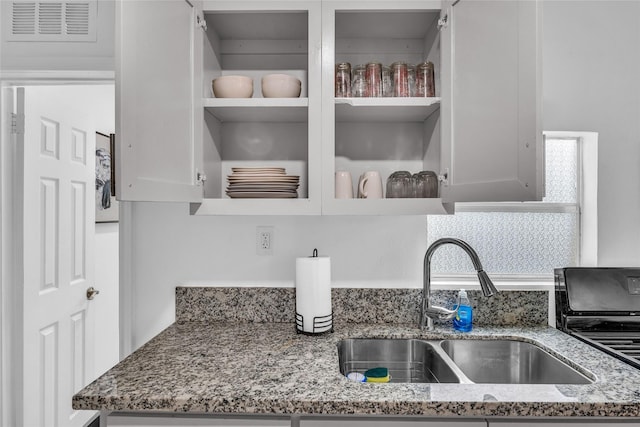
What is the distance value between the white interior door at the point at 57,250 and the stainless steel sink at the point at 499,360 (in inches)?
72.6

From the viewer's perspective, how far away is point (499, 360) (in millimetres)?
1506

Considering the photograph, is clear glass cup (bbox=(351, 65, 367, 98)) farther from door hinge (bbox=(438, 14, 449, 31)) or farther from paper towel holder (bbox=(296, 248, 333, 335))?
paper towel holder (bbox=(296, 248, 333, 335))

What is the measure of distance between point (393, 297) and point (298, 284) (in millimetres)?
408

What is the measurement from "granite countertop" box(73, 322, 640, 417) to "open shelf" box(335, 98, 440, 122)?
834 mm

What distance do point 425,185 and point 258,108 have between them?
2.17 feet

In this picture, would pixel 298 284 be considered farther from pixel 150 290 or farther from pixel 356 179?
pixel 150 290

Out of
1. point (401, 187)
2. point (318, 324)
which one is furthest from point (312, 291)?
point (401, 187)

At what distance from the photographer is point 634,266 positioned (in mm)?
1681

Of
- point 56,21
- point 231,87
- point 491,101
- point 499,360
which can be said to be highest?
point 56,21

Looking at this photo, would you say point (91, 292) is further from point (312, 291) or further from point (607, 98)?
point (607, 98)

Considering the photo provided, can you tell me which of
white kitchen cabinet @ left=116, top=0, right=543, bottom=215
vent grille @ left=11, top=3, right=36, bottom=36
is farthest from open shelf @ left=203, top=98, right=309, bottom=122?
vent grille @ left=11, top=3, right=36, bottom=36

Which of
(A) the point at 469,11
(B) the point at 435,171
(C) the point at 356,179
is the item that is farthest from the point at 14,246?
(A) the point at 469,11

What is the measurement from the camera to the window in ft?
5.54

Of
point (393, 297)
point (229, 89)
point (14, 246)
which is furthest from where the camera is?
point (14, 246)
